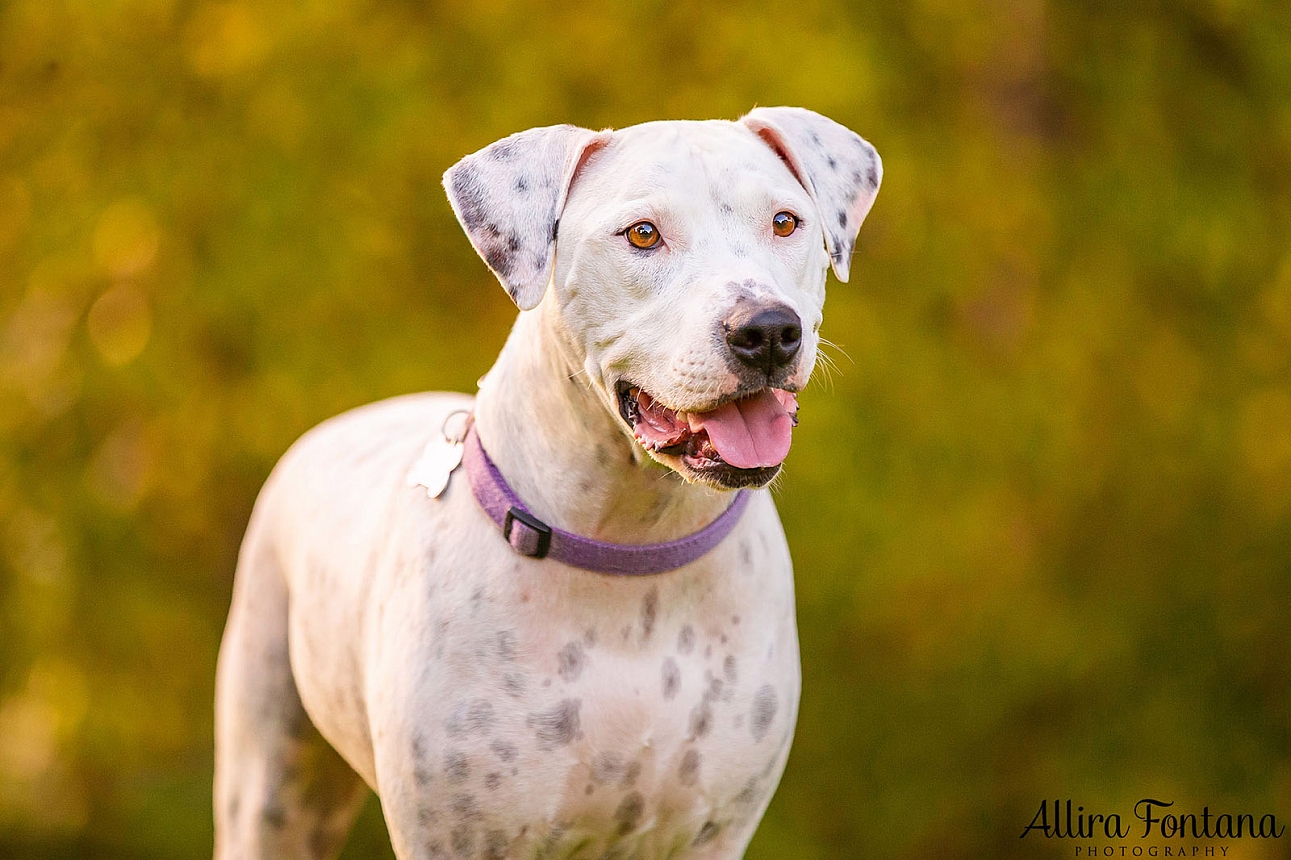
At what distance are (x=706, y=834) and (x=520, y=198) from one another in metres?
1.43

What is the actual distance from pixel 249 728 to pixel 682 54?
330 centimetres

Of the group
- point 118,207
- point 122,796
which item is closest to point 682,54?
point 118,207

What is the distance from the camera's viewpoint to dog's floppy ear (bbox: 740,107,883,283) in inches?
121

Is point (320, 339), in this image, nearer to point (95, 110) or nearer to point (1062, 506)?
point (95, 110)

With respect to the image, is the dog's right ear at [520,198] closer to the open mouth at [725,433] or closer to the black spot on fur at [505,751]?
the open mouth at [725,433]

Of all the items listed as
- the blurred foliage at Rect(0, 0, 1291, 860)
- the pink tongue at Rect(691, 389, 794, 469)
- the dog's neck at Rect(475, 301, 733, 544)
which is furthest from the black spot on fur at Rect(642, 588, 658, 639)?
the blurred foliage at Rect(0, 0, 1291, 860)

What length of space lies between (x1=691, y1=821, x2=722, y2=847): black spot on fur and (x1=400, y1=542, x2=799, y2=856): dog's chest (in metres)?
0.03

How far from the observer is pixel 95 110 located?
19.1 feet

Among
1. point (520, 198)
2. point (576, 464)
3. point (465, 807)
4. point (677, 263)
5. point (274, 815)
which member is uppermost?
point (520, 198)

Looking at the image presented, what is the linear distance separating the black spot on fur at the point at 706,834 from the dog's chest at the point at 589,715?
3 centimetres

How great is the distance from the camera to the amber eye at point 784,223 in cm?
288

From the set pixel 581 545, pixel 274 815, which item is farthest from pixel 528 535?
pixel 274 815

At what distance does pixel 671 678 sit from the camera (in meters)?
2.97

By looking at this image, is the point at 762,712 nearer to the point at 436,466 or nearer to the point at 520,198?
the point at 436,466
